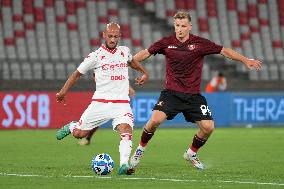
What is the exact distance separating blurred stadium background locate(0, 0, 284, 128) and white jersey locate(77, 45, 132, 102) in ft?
39.3

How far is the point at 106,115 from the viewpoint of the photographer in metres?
13.3

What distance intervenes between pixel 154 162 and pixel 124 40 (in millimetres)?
17213

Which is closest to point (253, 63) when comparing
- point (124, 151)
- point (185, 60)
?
point (185, 60)

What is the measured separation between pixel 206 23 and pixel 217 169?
20597 millimetres

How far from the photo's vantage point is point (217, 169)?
13617 millimetres

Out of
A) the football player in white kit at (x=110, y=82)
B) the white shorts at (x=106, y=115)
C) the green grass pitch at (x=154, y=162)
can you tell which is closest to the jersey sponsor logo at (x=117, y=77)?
the football player in white kit at (x=110, y=82)

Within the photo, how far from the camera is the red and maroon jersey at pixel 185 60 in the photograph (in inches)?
530

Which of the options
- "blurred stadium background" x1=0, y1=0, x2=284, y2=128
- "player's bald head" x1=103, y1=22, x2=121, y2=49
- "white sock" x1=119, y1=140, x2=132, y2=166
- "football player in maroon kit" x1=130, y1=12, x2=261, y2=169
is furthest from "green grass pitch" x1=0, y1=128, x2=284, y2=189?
"blurred stadium background" x1=0, y1=0, x2=284, y2=128

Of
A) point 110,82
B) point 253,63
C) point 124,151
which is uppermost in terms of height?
point 253,63

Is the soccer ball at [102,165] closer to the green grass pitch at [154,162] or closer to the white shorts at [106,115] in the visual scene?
the green grass pitch at [154,162]

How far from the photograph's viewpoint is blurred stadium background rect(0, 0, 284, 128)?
27516 mm

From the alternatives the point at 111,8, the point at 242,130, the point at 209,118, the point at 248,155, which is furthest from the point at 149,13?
the point at 209,118

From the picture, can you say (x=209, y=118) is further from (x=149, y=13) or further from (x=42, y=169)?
(x=149, y=13)

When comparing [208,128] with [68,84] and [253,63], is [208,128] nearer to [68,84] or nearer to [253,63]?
[253,63]
